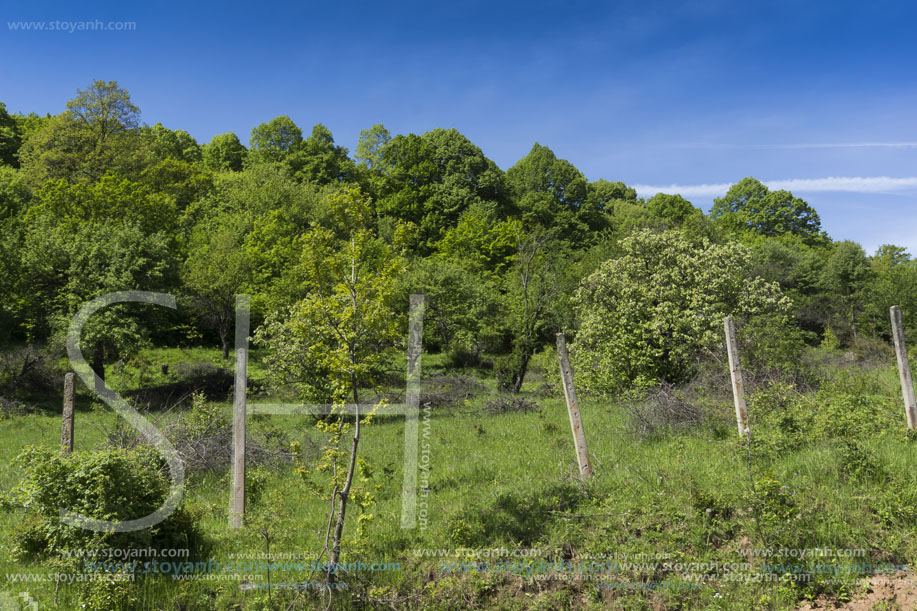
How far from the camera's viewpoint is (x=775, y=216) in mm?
69188

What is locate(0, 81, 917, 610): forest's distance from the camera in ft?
21.6

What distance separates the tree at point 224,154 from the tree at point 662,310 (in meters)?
61.6

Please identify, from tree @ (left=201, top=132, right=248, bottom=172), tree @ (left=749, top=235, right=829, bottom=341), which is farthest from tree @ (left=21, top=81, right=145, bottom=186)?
tree @ (left=749, top=235, right=829, bottom=341)

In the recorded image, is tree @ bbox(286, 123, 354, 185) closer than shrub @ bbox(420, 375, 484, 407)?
No

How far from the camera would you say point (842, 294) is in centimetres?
4788

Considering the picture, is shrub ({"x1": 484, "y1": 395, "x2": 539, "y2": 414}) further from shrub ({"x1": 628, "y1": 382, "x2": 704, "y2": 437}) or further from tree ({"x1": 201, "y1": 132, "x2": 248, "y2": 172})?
tree ({"x1": 201, "y1": 132, "x2": 248, "y2": 172})

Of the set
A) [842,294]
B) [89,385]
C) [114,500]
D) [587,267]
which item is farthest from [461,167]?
[114,500]

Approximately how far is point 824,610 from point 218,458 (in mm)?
10218

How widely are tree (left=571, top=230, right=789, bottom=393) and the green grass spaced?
5520 millimetres

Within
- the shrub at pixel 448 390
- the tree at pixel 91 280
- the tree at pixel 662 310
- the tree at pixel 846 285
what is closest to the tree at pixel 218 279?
the tree at pixel 91 280

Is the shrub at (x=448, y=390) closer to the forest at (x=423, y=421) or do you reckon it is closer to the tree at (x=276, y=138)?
the forest at (x=423, y=421)

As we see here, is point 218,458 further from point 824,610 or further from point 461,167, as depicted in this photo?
point 461,167

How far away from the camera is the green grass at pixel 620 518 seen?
21.2 feet

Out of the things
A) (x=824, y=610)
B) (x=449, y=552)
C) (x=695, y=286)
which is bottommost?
(x=824, y=610)
